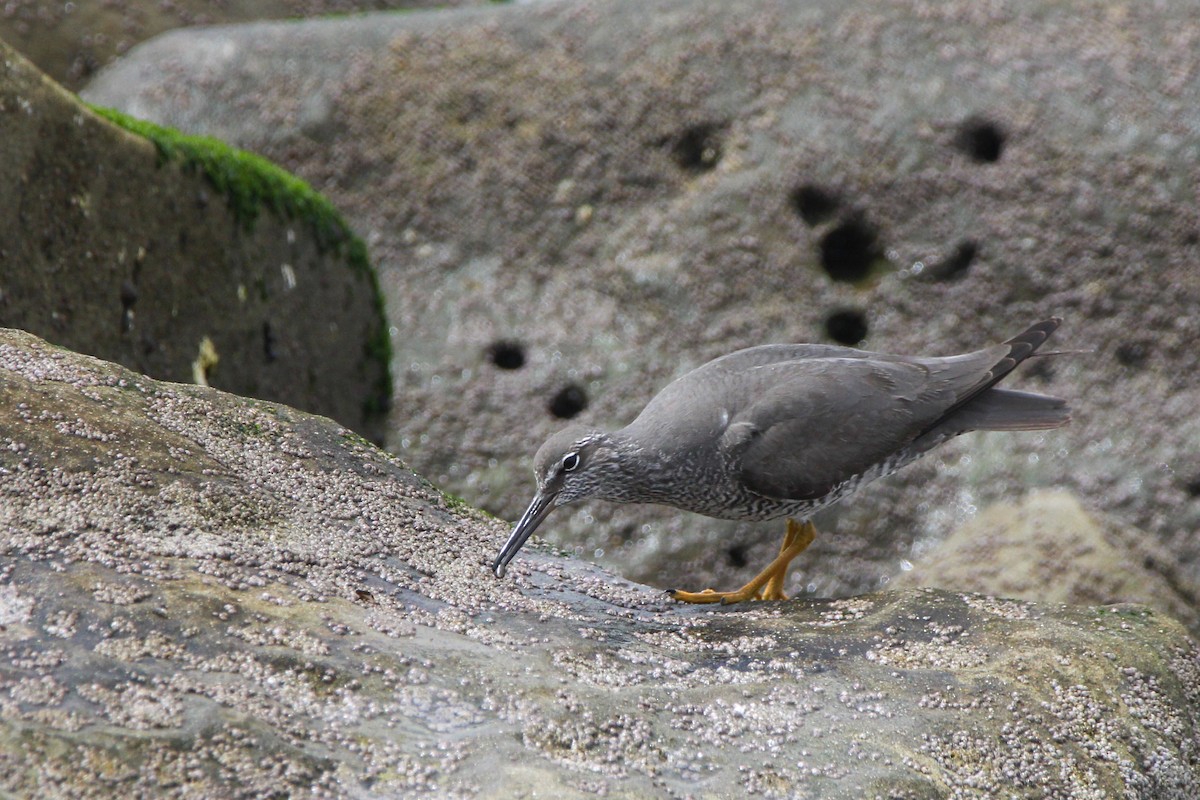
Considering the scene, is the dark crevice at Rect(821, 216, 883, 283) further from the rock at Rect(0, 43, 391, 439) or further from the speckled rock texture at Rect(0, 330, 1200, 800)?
the speckled rock texture at Rect(0, 330, 1200, 800)

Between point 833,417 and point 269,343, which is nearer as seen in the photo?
point 833,417

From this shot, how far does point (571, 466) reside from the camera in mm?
5562

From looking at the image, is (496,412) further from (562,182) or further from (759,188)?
(759,188)

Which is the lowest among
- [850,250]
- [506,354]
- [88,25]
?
[506,354]

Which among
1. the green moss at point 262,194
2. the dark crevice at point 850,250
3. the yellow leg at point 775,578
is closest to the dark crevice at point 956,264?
the dark crevice at point 850,250

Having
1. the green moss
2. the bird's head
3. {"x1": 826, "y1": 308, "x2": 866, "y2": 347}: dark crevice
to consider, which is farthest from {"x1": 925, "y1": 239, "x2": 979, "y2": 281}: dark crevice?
the bird's head

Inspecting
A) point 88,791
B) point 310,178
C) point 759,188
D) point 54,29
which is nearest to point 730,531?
point 759,188

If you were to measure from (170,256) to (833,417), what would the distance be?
144 inches

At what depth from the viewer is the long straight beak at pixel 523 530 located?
15.2 ft

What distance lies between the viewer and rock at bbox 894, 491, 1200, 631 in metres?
7.16

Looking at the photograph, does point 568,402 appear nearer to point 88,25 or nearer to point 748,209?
point 748,209

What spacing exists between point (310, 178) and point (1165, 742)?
8.60 meters

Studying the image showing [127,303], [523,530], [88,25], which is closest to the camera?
[523,530]

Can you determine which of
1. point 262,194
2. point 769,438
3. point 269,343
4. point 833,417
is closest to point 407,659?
point 769,438
